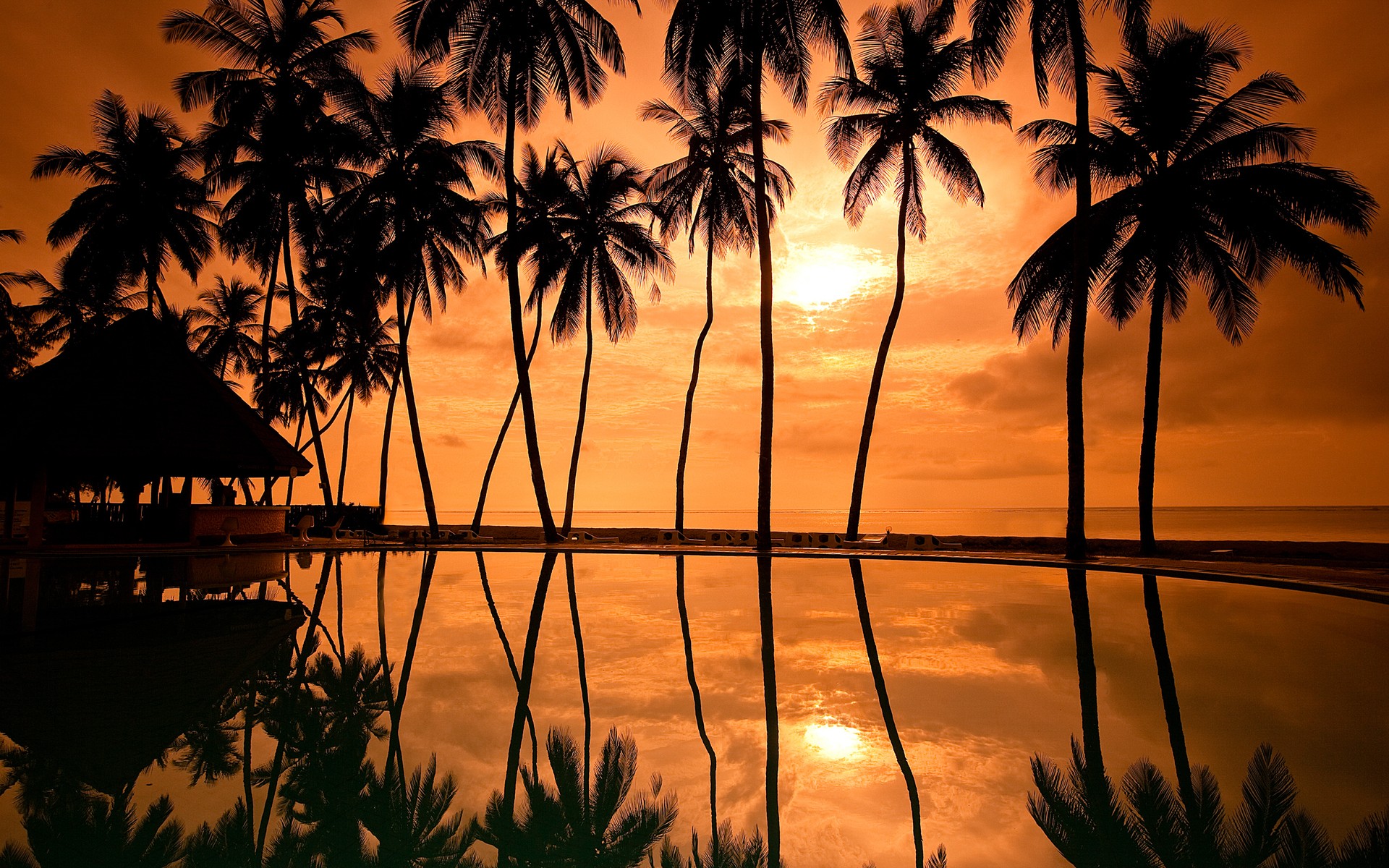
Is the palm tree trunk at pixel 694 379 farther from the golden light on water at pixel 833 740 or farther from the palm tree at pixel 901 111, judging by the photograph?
the golden light on water at pixel 833 740

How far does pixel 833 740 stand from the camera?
15.0 ft

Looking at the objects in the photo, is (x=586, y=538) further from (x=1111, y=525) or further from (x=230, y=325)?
(x=1111, y=525)

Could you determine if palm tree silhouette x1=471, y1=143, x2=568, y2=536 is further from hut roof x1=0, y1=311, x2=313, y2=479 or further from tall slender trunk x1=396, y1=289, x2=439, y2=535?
hut roof x1=0, y1=311, x2=313, y2=479

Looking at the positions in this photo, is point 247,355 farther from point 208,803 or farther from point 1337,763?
point 1337,763

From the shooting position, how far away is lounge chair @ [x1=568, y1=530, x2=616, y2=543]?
872 inches

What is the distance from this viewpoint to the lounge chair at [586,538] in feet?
72.7

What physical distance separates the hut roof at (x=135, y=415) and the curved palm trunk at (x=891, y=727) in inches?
674

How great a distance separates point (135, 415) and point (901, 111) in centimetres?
2283

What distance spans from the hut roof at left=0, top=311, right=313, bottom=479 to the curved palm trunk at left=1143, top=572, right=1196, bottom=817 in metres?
19.9

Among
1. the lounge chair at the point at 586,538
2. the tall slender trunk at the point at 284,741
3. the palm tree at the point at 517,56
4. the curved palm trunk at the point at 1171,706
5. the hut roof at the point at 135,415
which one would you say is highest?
the palm tree at the point at 517,56

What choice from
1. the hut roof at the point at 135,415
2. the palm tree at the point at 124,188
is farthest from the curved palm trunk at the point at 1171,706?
the palm tree at the point at 124,188

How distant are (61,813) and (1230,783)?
6.16 m

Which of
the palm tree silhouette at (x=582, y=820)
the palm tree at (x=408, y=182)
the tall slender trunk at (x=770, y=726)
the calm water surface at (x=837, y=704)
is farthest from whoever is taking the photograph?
the palm tree at (x=408, y=182)

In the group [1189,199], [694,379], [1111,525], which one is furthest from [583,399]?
[1111,525]
